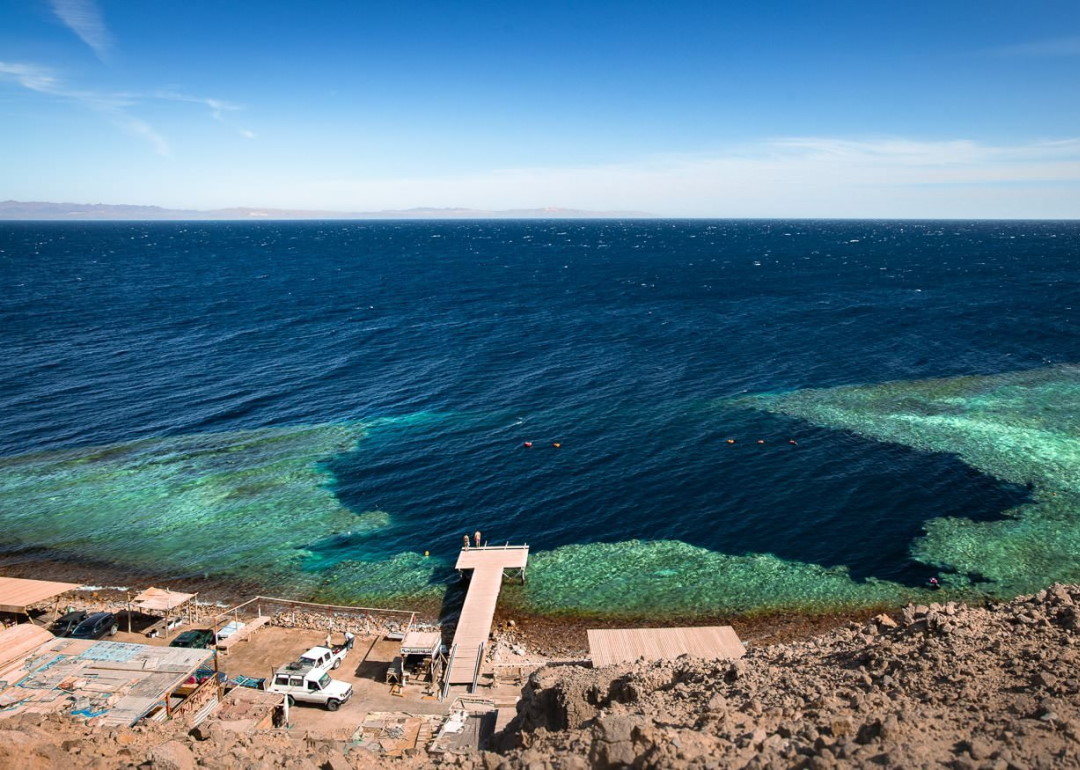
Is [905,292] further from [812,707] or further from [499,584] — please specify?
[812,707]

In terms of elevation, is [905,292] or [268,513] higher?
[905,292]

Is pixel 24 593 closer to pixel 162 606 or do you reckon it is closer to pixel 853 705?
pixel 162 606

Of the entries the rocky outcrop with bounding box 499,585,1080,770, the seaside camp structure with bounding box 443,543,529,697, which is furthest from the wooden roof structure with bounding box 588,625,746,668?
the seaside camp structure with bounding box 443,543,529,697

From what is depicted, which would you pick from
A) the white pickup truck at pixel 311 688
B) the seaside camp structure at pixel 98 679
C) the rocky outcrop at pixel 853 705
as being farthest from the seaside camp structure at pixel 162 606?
the rocky outcrop at pixel 853 705

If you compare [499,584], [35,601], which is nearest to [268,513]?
[35,601]

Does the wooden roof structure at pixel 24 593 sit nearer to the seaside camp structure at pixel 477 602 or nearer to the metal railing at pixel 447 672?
the seaside camp structure at pixel 477 602

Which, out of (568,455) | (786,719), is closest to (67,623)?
(568,455)

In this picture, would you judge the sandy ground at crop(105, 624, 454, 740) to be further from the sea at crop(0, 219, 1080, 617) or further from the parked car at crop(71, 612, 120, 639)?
the sea at crop(0, 219, 1080, 617)

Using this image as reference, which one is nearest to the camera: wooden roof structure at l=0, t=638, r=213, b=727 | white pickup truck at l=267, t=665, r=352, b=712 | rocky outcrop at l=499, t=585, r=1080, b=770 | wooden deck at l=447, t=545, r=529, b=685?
rocky outcrop at l=499, t=585, r=1080, b=770
